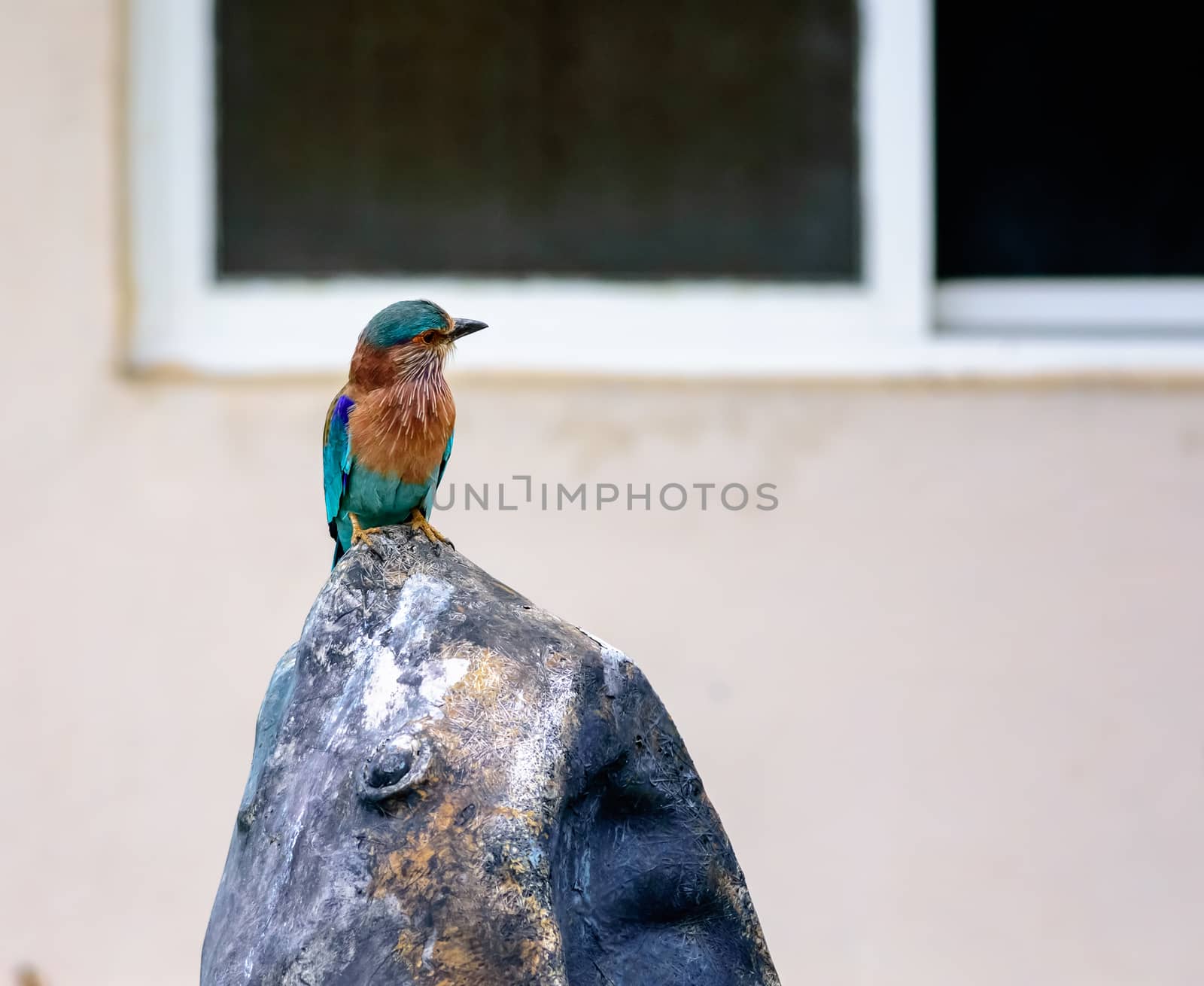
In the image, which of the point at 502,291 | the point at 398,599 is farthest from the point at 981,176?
the point at 398,599

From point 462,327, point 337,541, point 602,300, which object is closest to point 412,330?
point 462,327

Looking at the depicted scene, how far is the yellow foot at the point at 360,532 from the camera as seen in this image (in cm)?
203

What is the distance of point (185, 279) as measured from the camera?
3.93 meters

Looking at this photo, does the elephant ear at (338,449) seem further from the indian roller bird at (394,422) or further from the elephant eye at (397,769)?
the elephant eye at (397,769)

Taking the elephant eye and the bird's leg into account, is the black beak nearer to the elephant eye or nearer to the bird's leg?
the bird's leg

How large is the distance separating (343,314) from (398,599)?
90.9 inches

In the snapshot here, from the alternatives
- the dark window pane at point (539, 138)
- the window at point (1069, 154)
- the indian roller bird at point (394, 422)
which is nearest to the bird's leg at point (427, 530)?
the indian roller bird at point (394, 422)

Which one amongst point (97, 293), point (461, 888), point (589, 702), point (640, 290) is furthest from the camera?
point (640, 290)

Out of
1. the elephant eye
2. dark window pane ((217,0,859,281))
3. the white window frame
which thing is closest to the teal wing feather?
the elephant eye

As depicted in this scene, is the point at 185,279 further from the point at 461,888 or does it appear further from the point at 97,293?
the point at 461,888

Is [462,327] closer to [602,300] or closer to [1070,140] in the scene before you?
[602,300]

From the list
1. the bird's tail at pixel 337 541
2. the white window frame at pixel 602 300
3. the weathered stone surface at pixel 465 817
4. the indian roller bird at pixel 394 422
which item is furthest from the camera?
the white window frame at pixel 602 300

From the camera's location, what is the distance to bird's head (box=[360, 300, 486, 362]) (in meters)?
2.12

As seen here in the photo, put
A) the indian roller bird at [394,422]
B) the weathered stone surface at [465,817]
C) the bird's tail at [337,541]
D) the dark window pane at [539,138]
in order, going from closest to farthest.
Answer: the weathered stone surface at [465,817] < the indian roller bird at [394,422] < the bird's tail at [337,541] < the dark window pane at [539,138]
